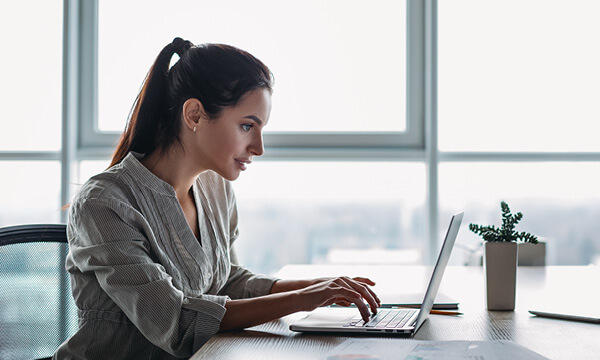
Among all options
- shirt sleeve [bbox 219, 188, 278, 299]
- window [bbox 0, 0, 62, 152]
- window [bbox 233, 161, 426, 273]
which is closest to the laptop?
shirt sleeve [bbox 219, 188, 278, 299]

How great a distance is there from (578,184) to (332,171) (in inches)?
43.8

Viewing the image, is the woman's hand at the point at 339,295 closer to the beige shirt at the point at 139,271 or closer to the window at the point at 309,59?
the beige shirt at the point at 139,271

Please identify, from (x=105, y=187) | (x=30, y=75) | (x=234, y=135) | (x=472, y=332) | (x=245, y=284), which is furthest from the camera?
(x=30, y=75)

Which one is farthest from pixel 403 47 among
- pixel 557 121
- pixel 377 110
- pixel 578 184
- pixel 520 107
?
pixel 578 184

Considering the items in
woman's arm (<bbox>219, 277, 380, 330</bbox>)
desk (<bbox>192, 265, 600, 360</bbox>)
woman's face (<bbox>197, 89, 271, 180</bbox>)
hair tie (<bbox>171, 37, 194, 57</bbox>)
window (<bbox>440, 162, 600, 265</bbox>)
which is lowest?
desk (<bbox>192, 265, 600, 360</bbox>)

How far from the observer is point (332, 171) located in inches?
114

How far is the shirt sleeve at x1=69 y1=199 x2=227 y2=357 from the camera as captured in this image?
108 centimetres

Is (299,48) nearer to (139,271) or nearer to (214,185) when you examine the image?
(214,185)

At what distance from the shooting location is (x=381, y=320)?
1.11 meters

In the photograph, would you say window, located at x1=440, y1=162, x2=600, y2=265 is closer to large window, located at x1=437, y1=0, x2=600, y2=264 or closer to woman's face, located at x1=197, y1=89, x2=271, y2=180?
large window, located at x1=437, y1=0, x2=600, y2=264

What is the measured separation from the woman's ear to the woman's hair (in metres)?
0.01

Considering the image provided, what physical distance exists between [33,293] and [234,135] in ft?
1.75

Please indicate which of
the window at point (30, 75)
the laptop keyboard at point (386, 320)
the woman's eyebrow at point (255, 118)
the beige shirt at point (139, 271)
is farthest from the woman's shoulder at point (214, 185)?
the window at point (30, 75)

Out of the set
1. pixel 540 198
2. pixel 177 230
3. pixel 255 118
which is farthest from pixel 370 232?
pixel 177 230
